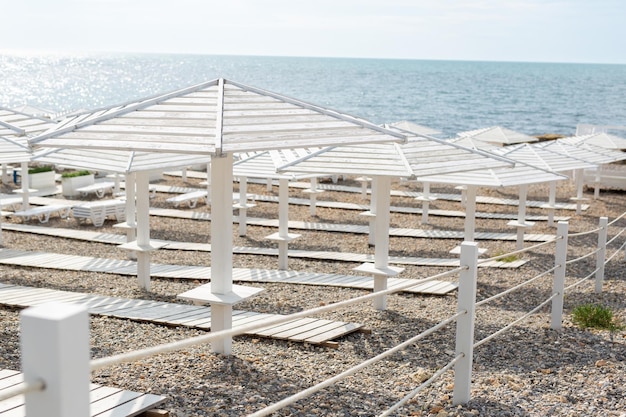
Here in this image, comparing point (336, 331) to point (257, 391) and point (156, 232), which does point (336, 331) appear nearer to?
point (257, 391)

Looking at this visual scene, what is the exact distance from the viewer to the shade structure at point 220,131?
5.72 m

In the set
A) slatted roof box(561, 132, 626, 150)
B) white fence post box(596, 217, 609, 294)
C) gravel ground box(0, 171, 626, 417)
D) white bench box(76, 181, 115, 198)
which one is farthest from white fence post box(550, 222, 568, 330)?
slatted roof box(561, 132, 626, 150)

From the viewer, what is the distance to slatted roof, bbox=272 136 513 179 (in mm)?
8602

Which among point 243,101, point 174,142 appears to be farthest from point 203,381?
point 243,101

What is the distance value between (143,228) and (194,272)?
139 centimetres

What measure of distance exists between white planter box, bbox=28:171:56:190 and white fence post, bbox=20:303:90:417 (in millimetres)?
19058

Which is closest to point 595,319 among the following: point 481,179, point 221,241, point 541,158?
point 481,179

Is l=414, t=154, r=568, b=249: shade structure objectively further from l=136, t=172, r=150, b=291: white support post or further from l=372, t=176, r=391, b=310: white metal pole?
l=136, t=172, r=150, b=291: white support post

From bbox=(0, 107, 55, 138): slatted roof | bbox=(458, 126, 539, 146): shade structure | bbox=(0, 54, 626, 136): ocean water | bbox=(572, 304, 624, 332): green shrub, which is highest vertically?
bbox=(0, 54, 626, 136): ocean water

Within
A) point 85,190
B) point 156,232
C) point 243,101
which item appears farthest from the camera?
point 85,190

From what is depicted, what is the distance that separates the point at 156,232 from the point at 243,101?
890cm

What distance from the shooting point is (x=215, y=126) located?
19.3ft

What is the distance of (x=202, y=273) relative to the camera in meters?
10.7

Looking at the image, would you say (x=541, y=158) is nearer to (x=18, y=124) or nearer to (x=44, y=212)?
(x=18, y=124)
